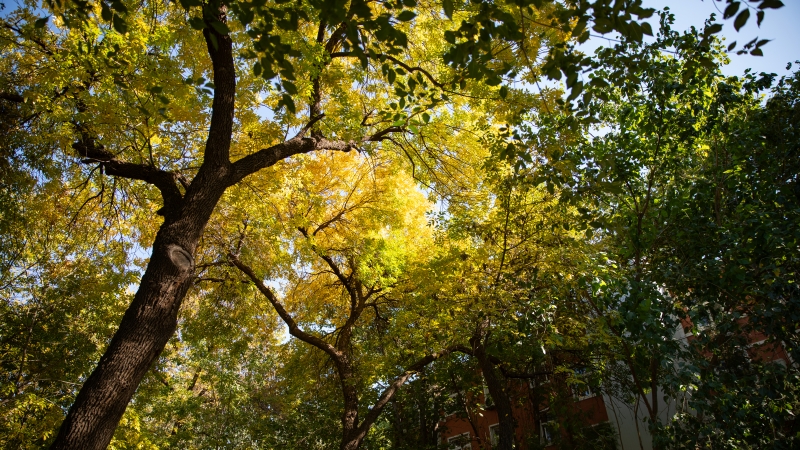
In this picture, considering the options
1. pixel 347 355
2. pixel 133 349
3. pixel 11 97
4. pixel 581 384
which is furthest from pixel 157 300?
pixel 581 384

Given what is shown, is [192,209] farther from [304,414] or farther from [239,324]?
[304,414]

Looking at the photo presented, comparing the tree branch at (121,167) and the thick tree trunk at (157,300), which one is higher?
the tree branch at (121,167)

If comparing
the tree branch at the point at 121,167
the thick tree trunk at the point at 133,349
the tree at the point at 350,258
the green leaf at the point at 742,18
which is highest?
the tree at the point at 350,258

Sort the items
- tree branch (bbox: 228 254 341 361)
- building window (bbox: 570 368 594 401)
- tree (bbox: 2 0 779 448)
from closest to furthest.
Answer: tree (bbox: 2 0 779 448) < building window (bbox: 570 368 594 401) < tree branch (bbox: 228 254 341 361)

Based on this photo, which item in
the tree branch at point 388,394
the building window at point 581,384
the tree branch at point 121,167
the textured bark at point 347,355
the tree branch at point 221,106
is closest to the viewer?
the tree branch at point 221,106

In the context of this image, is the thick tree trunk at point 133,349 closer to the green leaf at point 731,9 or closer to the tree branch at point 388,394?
the green leaf at point 731,9

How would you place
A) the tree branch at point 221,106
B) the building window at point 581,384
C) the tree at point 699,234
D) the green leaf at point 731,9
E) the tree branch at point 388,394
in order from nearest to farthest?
1. the green leaf at point 731,9
2. the tree branch at point 221,106
3. the tree at point 699,234
4. the building window at point 581,384
5. the tree branch at point 388,394

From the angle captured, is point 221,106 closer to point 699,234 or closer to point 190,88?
point 190,88

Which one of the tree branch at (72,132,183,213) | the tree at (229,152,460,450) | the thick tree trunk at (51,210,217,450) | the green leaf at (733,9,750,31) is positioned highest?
the tree at (229,152,460,450)

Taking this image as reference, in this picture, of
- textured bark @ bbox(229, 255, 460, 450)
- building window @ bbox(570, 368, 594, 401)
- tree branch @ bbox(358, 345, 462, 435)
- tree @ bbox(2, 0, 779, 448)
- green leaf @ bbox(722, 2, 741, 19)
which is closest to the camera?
green leaf @ bbox(722, 2, 741, 19)

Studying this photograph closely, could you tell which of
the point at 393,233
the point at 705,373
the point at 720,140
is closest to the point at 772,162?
the point at 720,140

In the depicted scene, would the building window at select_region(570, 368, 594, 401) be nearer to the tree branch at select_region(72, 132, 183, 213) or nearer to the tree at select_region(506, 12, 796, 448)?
the tree at select_region(506, 12, 796, 448)

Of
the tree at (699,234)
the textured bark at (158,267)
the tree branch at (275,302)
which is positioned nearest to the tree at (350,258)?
the tree branch at (275,302)

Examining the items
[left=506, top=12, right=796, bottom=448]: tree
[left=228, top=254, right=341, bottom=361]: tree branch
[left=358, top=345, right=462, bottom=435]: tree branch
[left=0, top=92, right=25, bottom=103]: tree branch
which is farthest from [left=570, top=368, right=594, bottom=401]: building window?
[left=0, top=92, right=25, bottom=103]: tree branch
